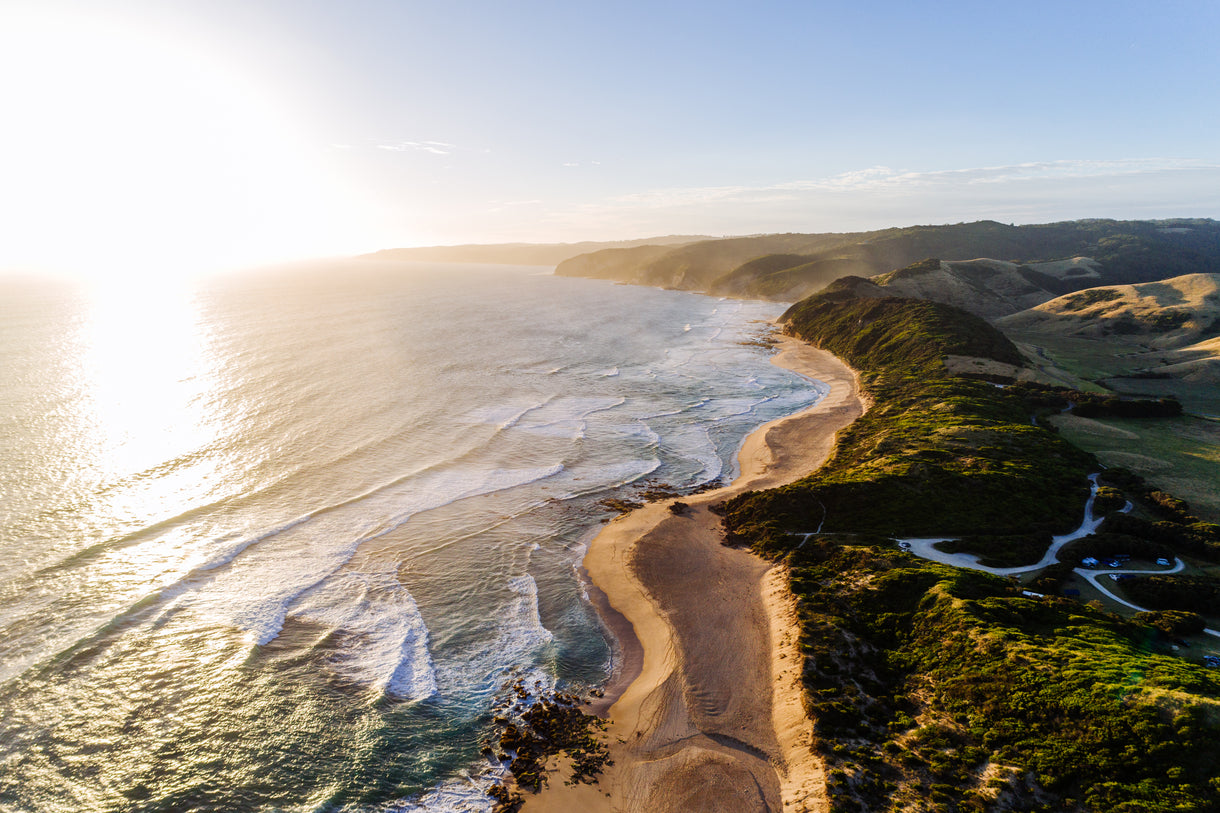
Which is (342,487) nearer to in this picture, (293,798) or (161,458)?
(161,458)

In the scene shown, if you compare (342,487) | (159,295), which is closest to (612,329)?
(342,487)

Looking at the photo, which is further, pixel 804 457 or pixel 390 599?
pixel 804 457

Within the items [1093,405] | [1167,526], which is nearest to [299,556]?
[1167,526]

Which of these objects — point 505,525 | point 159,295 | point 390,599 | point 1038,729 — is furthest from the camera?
point 159,295

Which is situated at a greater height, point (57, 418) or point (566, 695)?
point (57, 418)

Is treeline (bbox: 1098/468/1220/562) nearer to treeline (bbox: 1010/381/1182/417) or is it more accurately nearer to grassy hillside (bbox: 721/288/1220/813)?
grassy hillside (bbox: 721/288/1220/813)

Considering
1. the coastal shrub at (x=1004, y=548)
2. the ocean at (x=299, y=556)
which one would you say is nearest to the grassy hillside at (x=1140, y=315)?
the ocean at (x=299, y=556)

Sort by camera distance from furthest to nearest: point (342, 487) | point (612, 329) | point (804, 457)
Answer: point (612, 329), point (804, 457), point (342, 487)
